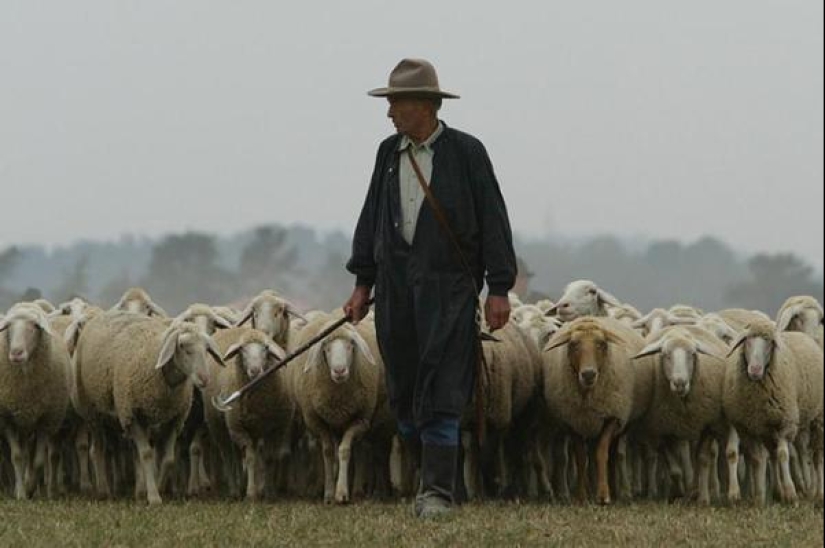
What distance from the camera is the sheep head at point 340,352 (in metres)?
13.1

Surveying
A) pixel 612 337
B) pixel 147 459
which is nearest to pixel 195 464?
pixel 147 459

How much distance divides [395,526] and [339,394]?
369cm

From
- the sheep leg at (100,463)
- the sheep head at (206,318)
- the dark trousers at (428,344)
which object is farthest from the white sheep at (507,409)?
the sheep head at (206,318)

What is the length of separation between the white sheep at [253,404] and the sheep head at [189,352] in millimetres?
339

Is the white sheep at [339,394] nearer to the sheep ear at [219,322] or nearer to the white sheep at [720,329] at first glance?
the sheep ear at [219,322]

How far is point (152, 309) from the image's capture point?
17406 millimetres

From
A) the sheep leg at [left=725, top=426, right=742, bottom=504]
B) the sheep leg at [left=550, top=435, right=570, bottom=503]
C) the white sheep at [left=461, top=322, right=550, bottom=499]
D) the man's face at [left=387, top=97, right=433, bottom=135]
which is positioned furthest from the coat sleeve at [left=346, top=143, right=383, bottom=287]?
the sheep leg at [left=550, top=435, right=570, bottom=503]

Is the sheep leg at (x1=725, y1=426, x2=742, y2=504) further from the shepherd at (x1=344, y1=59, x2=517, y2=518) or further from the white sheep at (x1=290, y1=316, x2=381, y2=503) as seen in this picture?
the shepherd at (x1=344, y1=59, x2=517, y2=518)

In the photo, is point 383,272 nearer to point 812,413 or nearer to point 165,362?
point 165,362

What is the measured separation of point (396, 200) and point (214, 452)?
5.28 metres

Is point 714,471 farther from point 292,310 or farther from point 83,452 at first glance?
point 83,452

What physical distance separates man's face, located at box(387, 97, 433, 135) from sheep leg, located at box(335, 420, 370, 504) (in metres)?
3.05

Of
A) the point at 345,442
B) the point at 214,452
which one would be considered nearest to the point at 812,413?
the point at 345,442

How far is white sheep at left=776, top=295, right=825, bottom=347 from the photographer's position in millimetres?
16766
